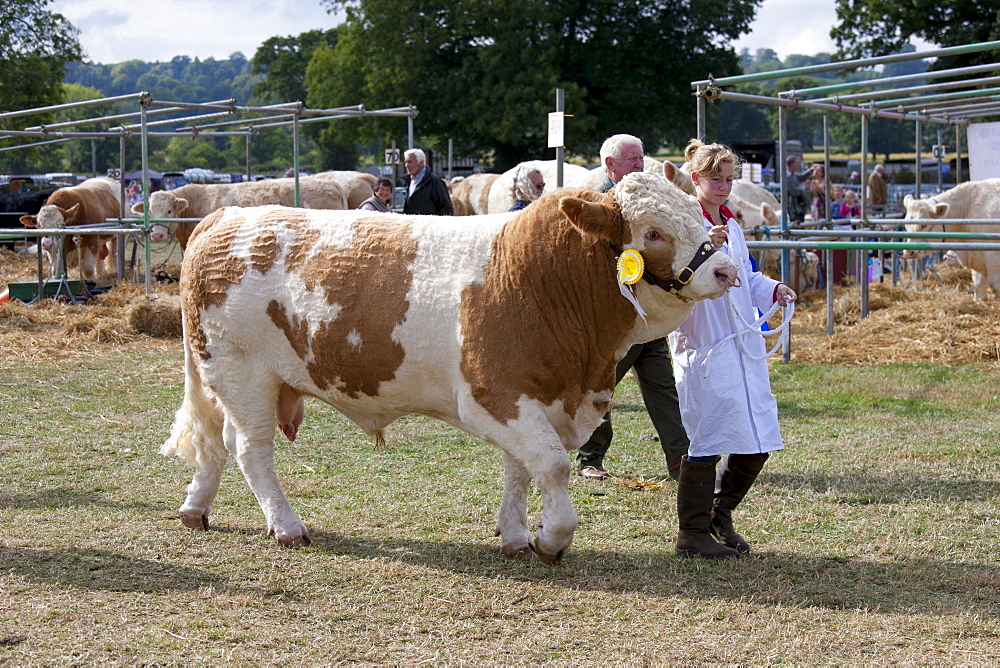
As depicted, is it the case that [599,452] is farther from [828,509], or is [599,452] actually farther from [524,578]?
[524,578]

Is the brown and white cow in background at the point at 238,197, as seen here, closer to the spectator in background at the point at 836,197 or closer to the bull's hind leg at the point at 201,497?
the spectator in background at the point at 836,197

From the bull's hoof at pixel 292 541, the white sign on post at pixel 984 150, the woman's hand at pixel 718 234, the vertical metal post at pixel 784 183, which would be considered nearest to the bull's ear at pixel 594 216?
the woman's hand at pixel 718 234

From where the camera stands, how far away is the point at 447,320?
170 inches

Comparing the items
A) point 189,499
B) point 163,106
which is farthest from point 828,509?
point 163,106

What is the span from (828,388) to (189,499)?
5.56m

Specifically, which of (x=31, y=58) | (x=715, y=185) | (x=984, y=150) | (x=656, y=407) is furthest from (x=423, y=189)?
(x=31, y=58)

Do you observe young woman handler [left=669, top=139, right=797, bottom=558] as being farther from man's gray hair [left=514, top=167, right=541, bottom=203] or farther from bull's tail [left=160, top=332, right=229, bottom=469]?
man's gray hair [left=514, top=167, right=541, bottom=203]

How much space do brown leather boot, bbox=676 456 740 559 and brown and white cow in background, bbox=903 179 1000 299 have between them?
9499mm

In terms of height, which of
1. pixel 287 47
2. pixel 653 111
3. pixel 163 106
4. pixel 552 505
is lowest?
pixel 552 505

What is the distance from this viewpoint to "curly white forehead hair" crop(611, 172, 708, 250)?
158 inches

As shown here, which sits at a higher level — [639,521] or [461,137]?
[461,137]

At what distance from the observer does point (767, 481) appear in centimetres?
579

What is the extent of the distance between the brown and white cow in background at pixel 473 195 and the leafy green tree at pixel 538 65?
1581cm

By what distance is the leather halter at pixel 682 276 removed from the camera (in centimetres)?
396
